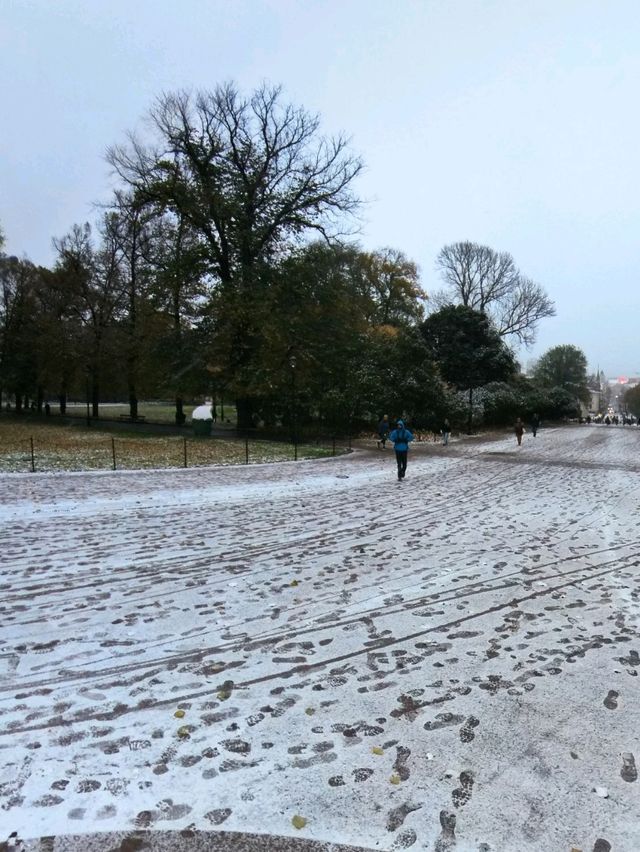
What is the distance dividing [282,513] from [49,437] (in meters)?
21.5

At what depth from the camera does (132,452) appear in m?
21.5

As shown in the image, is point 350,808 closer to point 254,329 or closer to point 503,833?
point 503,833

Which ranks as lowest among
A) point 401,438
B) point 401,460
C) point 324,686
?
point 324,686

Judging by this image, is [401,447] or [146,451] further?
[146,451]

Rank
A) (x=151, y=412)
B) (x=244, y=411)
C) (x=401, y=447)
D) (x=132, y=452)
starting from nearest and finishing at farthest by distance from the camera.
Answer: (x=401, y=447) → (x=132, y=452) → (x=244, y=411) → (x=151, y=412)

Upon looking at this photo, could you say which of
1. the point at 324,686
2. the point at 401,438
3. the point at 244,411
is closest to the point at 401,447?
the point at 401,438

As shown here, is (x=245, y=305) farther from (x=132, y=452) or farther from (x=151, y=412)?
(x=151, y=412)

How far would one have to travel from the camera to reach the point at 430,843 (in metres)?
2.56

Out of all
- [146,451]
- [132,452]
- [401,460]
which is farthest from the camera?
[146,451]

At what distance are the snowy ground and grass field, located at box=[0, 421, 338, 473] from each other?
9.15m

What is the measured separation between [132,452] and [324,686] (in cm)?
1894

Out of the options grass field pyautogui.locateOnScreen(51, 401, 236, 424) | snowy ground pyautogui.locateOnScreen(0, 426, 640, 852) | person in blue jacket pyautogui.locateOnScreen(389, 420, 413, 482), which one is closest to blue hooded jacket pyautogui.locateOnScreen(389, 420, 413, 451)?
person in blue jacket pyautogui.locateOnScreen(389, 420, 413, 482)

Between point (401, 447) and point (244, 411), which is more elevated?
point (244, 411)

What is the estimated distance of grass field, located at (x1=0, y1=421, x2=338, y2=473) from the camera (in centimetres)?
1756
